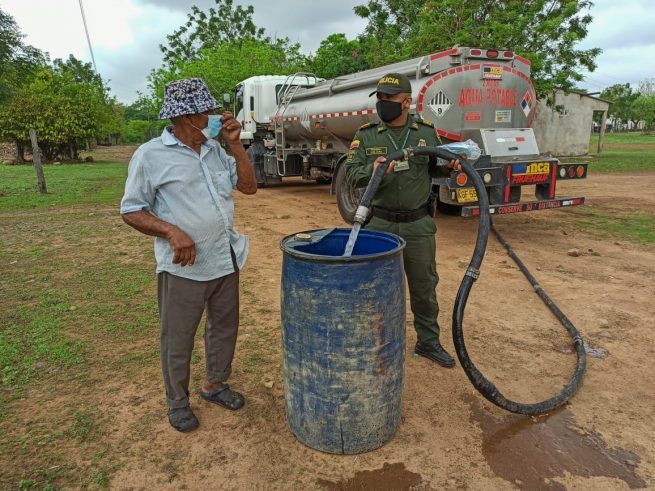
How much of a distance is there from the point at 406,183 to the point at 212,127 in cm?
125

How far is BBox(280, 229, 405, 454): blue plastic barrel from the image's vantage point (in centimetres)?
229

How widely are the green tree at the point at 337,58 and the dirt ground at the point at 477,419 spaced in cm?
1770

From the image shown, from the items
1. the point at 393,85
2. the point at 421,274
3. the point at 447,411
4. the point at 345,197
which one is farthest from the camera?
the point at 345,197

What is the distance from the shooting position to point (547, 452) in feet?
8.16

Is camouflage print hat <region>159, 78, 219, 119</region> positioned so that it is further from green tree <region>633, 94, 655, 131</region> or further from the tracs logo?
green tree <region>633, 94, 655, 131</region>

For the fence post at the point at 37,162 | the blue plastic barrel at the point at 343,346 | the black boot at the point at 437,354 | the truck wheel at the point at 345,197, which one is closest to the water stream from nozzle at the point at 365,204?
the blue plastic barrel at the point at 343,346

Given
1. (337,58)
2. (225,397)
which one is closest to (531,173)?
(225,397)

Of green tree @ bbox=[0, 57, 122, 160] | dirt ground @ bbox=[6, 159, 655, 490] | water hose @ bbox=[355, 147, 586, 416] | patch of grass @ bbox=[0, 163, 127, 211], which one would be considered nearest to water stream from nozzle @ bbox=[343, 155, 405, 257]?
water hose @ bbox=[355, 147, 586, 416]

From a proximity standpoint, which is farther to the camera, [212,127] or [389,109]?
[389,109]

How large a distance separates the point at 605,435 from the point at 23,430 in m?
3.11

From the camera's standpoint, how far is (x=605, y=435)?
2.62m

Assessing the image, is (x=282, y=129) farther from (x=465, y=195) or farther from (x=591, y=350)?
(x=591, y=350)

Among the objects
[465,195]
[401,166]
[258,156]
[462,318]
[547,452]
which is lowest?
[547,452]

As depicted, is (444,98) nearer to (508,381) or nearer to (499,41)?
(508,381)
